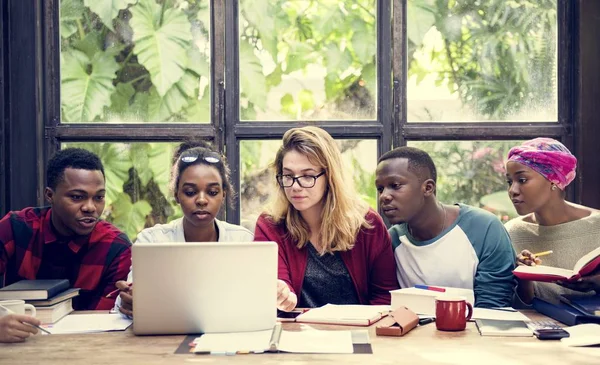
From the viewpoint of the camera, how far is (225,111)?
12.1ft

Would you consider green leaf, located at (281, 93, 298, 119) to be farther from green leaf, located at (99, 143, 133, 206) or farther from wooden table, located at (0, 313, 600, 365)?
wooden table, located at (0, 313, 600, 365)

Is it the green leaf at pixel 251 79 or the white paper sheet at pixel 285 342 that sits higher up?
the green leaf at pixel 251 79

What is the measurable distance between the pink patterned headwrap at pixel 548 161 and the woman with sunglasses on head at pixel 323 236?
2.23 ft

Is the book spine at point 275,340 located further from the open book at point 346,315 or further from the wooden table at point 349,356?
the open book at point 346,315

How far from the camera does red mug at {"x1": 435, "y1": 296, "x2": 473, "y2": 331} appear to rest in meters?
2.26

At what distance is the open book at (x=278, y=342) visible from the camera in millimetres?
2029

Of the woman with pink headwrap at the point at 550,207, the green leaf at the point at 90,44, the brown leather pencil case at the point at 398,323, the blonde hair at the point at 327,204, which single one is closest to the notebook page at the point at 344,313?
the brown leather pencil case at the point at 398,323

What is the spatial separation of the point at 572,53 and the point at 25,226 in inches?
106

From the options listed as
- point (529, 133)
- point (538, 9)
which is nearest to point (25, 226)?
point (529, 133)

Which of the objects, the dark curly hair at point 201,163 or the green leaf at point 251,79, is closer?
the dark curly hair at point 201,163

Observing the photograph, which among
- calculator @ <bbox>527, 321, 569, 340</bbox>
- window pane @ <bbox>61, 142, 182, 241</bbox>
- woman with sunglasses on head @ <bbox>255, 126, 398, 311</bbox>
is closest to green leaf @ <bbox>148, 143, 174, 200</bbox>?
window pane @ <bbox>61, 142, 182, 241</bbox>

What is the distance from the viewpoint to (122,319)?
2.49 meters

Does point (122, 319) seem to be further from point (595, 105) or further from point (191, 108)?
point (595, 105)

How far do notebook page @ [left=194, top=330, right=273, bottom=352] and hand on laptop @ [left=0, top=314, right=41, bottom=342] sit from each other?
1.61 ft
